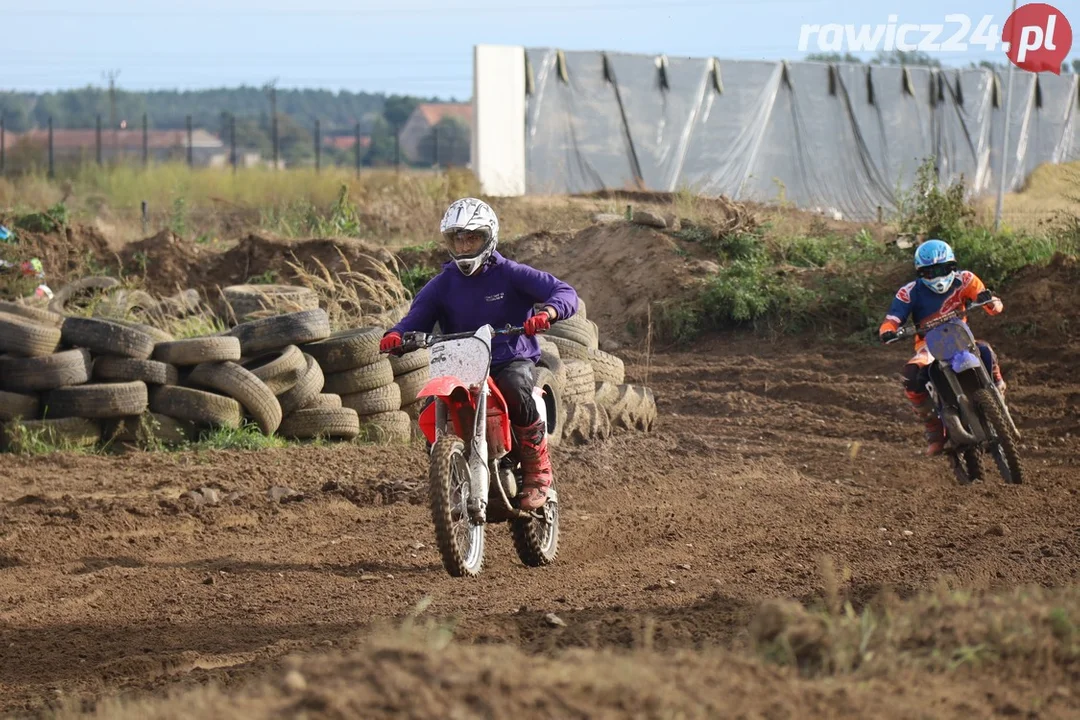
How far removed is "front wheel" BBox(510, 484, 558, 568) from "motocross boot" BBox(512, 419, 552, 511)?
0.14 metres

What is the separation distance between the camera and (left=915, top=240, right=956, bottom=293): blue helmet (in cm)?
1088

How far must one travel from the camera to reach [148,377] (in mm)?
11266

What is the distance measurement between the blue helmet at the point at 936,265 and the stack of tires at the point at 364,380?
4.91 meters

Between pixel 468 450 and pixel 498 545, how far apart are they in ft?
5.04

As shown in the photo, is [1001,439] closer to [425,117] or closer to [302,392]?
[302,392]

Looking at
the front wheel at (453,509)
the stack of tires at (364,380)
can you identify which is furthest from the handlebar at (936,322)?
the front wheel at (453,509)

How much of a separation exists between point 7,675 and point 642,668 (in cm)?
339

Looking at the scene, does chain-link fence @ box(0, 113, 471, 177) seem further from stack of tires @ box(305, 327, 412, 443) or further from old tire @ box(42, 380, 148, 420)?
old tire @ box(42, 380, 148, 420)

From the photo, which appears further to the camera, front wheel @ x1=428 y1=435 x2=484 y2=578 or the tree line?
the tree line

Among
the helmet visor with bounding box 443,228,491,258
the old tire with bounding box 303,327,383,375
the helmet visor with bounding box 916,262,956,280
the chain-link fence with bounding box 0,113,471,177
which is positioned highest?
the chain-link fence with bounding box 0,113,471,177

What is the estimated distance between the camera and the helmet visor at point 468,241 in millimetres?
7625

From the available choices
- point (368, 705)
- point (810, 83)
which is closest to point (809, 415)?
point (368, 705)

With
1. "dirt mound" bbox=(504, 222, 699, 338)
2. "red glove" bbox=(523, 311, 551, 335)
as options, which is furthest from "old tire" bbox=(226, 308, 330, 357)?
"dirt mound" bbox=(504, 222, 699, 338)

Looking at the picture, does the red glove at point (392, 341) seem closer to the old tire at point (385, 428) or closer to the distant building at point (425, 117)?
the old tire at point (385, 428)
